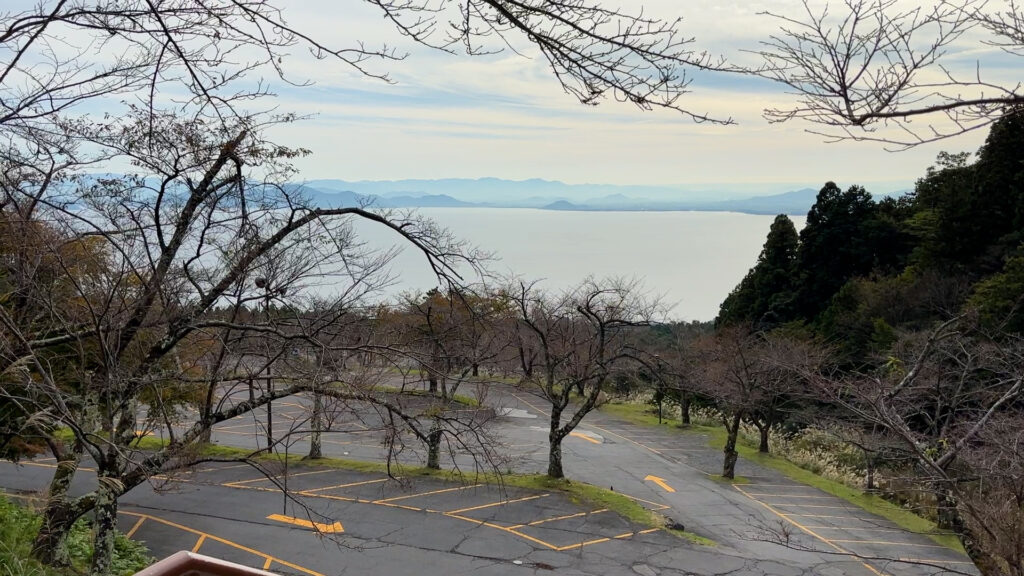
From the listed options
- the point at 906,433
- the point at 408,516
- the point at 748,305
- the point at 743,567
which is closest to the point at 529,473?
the point at 408,516

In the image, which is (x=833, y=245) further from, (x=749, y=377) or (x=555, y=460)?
(x=555, y=460)

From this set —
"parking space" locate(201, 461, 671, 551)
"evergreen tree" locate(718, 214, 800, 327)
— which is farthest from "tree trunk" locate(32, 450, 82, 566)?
"evergreen tree" locate(718, 214, 800, 327)

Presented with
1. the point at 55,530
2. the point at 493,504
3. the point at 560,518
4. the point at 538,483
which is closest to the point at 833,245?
the point at 538,483

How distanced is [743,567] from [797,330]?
1415 cm

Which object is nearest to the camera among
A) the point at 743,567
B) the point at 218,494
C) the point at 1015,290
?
the point at 743,567

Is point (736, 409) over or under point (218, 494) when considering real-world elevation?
over

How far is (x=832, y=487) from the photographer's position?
1638 cm

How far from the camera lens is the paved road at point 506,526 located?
35.5 feet

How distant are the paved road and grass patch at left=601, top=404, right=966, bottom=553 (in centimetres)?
41

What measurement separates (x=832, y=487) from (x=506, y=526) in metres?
8.70

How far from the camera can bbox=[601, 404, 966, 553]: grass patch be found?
13.5 m

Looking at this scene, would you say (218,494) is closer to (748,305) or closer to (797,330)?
(797,330)

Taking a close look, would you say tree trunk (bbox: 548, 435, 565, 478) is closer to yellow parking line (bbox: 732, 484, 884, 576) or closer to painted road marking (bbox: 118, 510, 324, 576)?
yellow parking line (bbox: 732, 484, 884, 576)

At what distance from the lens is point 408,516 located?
42.2 feet
